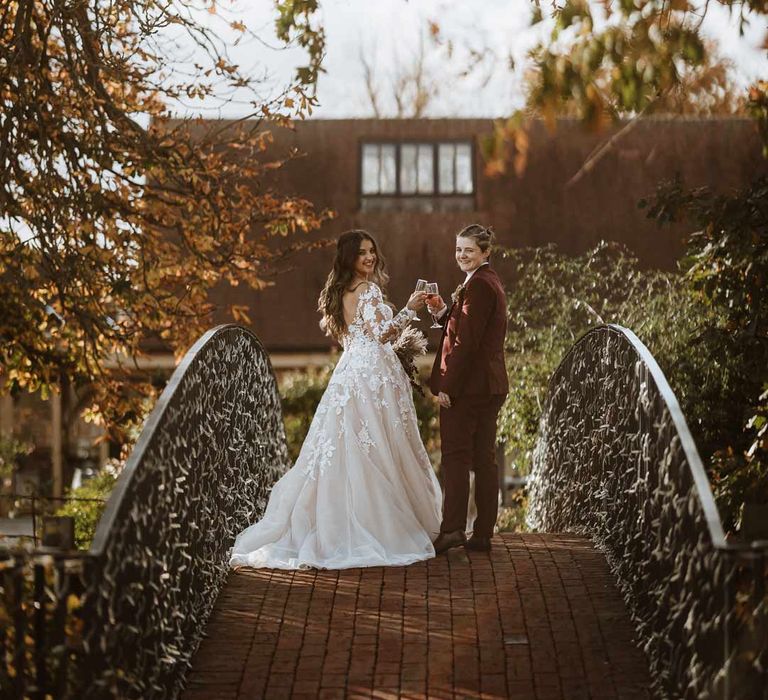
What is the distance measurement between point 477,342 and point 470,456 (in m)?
0.71

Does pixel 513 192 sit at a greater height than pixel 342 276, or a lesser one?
greater

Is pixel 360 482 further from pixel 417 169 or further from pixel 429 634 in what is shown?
pixel 417 169

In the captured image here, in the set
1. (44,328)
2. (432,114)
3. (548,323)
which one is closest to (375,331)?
(44,328)

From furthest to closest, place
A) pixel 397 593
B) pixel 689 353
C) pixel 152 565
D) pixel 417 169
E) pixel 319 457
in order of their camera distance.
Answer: pixel 417 169, pixel 689 353, pixel 319 457, pixel 397 593, pixel 152 565

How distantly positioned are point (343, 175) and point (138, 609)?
55.5 ft

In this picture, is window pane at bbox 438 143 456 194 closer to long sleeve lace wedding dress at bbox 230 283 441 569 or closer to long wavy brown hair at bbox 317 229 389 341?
long wavy brown hair at bbox 317 229 389 341

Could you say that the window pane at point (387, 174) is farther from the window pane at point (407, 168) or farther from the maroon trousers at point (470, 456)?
the maroon trousers at point (470, 456)

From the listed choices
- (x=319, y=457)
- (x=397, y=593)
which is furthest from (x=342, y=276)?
(x=397, y=593)

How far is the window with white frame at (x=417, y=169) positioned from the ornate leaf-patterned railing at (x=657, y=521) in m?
12.5

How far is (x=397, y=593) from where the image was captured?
6.77 m

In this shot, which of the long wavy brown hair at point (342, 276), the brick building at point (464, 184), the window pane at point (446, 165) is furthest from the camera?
the window pane at point (446, 165)

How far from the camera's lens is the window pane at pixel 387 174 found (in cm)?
2162

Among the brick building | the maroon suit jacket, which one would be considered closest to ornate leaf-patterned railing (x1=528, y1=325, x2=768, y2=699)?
the maroon suit jacket

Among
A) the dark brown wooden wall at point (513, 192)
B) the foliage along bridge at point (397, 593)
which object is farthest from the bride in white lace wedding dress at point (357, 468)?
the dark brown wooden wall at point (513, 192)
